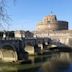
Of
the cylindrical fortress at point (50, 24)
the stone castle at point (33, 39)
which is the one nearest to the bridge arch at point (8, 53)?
the stone castle at point (33, 39)

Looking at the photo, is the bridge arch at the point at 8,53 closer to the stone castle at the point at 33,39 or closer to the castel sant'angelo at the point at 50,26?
the stone castle at the point at 33,39

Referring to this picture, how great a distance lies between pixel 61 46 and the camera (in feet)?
187

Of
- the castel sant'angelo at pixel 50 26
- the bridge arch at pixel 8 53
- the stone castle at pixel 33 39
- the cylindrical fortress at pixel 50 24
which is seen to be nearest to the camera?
the bridge arch at pixel 8 53

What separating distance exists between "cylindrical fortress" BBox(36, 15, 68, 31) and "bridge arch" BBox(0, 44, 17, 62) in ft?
153

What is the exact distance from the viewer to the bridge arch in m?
30.3

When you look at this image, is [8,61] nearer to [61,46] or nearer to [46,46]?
[46,46]

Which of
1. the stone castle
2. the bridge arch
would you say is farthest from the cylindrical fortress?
the bridge arch

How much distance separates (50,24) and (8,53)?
49423 mm

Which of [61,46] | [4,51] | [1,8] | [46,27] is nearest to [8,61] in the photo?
[4,51]

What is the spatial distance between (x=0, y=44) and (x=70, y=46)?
101 ft

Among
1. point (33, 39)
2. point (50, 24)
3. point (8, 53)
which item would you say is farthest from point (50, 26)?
point (8, 53)

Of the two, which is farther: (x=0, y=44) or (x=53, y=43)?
(x=53, y=43)

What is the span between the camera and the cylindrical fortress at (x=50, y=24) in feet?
257

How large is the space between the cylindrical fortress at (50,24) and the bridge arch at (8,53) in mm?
46492
